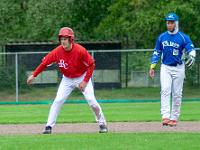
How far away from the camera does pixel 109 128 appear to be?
13648 millimetres

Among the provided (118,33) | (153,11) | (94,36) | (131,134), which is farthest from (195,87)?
(131,134)

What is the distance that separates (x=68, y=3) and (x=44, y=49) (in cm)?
296

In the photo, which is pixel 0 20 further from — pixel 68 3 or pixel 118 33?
pixel 118 33

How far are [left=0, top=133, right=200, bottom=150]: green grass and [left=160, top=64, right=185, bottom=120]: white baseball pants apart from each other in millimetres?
1905

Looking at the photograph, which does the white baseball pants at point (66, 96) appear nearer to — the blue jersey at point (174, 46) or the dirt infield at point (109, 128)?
the dirt infield at point (109, 128)

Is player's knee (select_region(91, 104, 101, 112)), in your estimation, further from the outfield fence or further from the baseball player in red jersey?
the outfield fence

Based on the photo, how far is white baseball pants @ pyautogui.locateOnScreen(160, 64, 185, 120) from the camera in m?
13.5

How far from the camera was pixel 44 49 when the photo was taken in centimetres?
3145

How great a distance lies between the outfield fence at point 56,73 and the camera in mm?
28188

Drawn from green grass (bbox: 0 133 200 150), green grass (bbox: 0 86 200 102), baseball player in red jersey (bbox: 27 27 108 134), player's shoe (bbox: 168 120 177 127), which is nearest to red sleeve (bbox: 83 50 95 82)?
baseball player in red jersey (bbox: 27 27 108 134)

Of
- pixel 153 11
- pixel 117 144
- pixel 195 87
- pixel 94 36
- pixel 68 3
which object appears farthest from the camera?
pixel 94 36

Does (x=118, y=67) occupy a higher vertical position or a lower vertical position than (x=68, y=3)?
lower

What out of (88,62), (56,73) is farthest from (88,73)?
(56,73)

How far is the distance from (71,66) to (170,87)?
2271 millimetres
